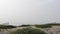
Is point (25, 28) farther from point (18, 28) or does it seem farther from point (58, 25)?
point (58, 25)

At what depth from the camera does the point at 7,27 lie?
1110 cm

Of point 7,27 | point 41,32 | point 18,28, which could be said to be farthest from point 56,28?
point 7,27

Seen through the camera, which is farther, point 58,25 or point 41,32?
point 58,25

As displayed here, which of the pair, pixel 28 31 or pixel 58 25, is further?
pixel 58 25

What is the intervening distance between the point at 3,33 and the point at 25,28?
1.72 meters

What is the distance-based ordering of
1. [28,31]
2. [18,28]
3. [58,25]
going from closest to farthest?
[28,31], [18,28], [58,25]

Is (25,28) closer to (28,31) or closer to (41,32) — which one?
(28,31)

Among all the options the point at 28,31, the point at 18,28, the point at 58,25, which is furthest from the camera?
the point at 58,25

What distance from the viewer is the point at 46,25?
1105 centimetres

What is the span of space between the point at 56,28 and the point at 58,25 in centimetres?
68

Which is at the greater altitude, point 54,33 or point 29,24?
point 29,24

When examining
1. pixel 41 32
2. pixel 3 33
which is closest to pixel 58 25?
pixel 41 32

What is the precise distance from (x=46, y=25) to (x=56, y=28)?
33.5 inches

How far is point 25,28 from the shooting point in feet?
34.2
